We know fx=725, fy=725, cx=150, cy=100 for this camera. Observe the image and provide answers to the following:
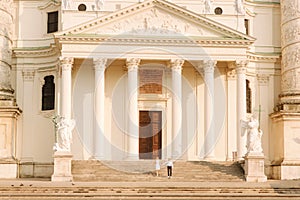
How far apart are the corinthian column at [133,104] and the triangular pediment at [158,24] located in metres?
2.03

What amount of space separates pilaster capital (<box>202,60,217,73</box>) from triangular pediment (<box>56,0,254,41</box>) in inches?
60.5

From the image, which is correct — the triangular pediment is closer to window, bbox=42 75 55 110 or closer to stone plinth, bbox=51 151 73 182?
window, bbox=42 75 55 110

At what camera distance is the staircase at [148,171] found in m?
40.0

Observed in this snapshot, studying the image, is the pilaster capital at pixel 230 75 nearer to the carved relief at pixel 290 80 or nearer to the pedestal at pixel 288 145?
the carved relief at pixel 290 80

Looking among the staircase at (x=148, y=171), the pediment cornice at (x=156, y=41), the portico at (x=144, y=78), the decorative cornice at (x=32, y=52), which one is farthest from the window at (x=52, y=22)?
the staircase at (x=148, y=171)

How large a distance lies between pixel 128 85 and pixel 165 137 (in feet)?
16.0

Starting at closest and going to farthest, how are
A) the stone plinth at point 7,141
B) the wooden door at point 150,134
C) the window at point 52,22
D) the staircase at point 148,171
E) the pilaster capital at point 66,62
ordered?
the staircase at point 148,171, the pilaster capital at point 66,62, the stone plinth at point 7,141, the wooden door at point 150,134, the window at point 52,22

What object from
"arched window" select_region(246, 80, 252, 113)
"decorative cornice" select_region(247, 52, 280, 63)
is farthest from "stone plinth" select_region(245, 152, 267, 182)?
"decorative cornice" select_region(247, 52, 280, 63)

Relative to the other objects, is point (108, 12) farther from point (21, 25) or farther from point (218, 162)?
point (218, 162)

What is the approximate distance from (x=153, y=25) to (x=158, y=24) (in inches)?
12.8

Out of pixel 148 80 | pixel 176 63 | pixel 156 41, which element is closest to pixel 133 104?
pixel 148 80

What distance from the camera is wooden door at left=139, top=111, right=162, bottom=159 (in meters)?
48.2

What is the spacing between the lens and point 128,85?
46188mm

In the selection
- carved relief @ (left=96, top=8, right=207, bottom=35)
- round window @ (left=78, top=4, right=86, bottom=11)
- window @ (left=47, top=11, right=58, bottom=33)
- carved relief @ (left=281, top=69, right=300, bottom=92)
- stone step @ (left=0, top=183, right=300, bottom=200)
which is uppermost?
round window @ (left=78, top=4, right=86, bottom=11)
